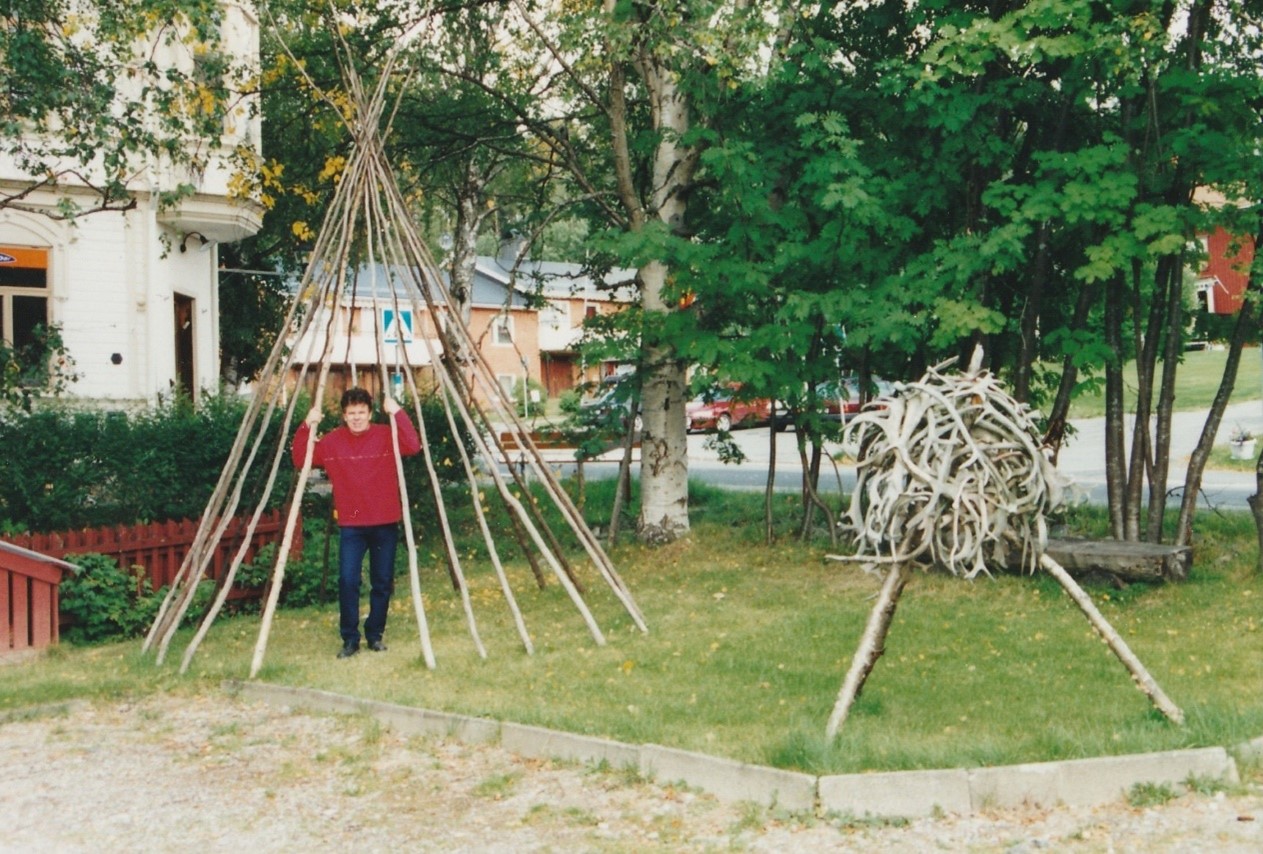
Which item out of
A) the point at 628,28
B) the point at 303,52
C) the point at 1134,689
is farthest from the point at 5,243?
the point at 1134,689

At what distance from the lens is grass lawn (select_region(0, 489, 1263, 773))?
21.7 feet

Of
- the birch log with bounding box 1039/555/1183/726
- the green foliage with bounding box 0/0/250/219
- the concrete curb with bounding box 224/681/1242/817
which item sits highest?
the green foliage with bounding box 0/0/250/219

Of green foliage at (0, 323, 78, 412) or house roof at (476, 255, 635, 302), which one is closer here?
green foliage at (0, 323, 78, 412)

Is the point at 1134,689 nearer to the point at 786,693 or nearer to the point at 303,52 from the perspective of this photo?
the point at 786,693

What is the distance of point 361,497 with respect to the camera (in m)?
9.20

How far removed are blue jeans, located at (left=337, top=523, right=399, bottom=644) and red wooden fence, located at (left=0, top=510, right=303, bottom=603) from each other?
1.53 m

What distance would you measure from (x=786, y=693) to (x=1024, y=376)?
5.43 m

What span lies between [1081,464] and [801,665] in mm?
15279

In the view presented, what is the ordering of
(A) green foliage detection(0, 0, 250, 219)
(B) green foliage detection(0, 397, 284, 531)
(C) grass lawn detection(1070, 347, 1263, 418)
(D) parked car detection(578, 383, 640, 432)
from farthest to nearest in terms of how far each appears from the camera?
(C) grass lawn detection(1070, 347, 1263, 418) → (D) parked car detection(578, 383, 640, 432) → (B) green foliage detection(0, 397, 284, 531) → (A) green foliage detection(0, 0, 250, 219)

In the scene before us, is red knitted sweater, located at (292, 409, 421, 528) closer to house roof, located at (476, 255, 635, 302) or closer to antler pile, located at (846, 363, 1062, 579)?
antler pile, located at (846, 363, 1062, 579)

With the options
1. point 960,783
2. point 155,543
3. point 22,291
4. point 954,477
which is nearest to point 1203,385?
point 22,291

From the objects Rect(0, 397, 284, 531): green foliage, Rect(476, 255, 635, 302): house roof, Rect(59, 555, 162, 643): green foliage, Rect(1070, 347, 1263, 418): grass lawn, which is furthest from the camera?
Rect(1070, 347, 1263, 418): grass lawn

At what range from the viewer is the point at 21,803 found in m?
6.41

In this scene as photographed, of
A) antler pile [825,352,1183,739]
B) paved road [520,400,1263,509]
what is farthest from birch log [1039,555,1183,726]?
paved road [520,400,1263,509]
